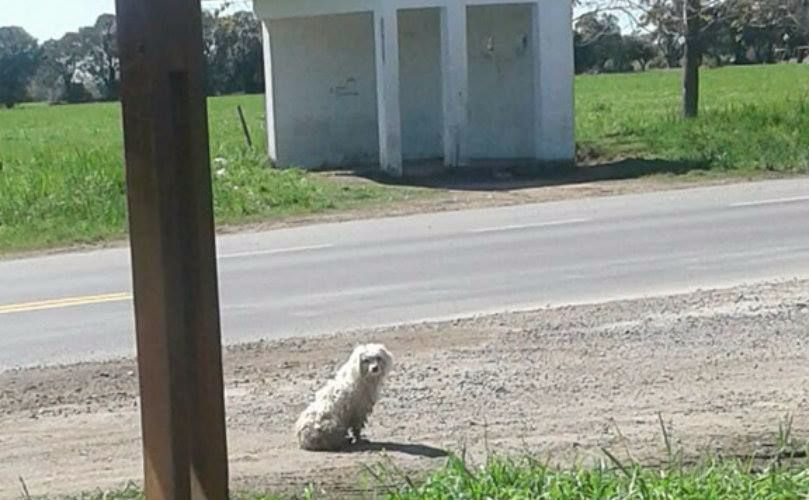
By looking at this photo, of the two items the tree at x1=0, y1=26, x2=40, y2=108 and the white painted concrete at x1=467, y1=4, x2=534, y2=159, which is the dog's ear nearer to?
the white painted concrete at x1=467, y1=4, x2=534, y2=159

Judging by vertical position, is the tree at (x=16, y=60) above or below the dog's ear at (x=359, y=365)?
above

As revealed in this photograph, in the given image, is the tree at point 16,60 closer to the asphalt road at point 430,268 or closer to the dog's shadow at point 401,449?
the asphalt road at point 430,268

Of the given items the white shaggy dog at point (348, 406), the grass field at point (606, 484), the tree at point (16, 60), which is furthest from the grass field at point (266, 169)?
the grass field at point (606, 484)

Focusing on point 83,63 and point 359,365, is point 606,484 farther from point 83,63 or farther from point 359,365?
point 83,63

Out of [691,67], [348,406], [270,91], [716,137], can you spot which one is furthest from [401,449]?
[691,67]

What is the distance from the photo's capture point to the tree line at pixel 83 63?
38.8 m

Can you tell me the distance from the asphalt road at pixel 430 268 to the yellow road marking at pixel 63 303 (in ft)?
0.07

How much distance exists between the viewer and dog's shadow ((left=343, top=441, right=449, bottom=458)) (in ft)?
22.9

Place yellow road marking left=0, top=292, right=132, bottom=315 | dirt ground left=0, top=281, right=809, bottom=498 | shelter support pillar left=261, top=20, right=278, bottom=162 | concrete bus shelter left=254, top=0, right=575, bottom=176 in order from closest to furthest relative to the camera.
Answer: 1. dirt ground left=0, top=281, right=809, bottom=498
2. yellow road marking left=0, top=292, right=132, bottom=315
3. concrete bus shelter left=254, top=0, right=575, bottom=176
4. shelter support pillar left=261, top=20, right=278, bottom=162

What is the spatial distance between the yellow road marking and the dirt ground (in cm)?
321

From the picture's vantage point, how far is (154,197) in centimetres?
386

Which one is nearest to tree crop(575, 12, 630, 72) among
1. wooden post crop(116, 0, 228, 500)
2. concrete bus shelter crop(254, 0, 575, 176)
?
concrete bus shelter crop(254, 0, 575, 176)

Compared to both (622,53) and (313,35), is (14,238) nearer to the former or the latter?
(313,35)

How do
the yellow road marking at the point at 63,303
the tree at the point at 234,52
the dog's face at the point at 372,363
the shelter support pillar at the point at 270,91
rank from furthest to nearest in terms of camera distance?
the tree at the point at 234,52
the shelter support pillar at the point at 270,91
the yellow road marking at the point at 63,303
the dog's face at the point at 372,363
